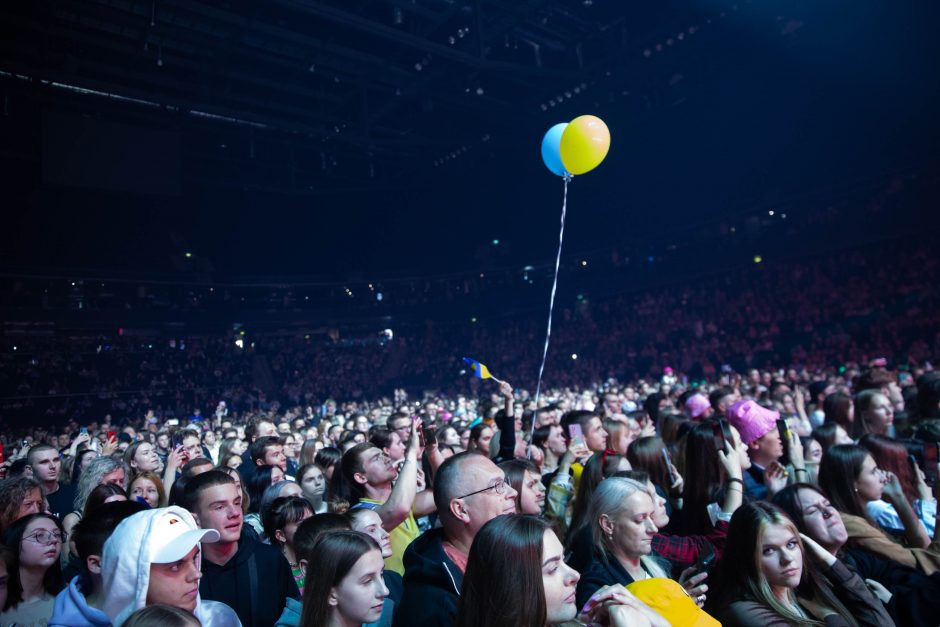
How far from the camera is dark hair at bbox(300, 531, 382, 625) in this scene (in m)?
2.06

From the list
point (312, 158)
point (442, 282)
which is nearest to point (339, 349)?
point (442, 282)

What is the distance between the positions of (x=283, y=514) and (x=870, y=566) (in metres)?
2.60

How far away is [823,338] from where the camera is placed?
53.1 ft

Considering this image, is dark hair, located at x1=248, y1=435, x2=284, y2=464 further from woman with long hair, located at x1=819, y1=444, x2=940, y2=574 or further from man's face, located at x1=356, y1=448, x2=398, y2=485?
woman with long hair, located at x1=819, y1=444, x2=940, y2=574

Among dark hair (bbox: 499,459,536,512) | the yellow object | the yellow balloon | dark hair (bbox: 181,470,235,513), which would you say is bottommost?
the yellow object

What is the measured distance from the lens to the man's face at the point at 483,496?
7.51 feet

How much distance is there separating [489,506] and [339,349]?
23936 mm

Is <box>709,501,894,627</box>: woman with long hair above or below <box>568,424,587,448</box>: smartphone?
below

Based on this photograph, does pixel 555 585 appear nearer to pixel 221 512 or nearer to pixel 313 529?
pixel 313 529

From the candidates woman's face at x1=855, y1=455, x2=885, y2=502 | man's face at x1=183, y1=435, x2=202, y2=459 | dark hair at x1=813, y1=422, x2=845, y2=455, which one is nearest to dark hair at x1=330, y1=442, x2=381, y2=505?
woman's face at x1=855, y1=455, x2=885, y2=502

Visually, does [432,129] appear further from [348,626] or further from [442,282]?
[348,626]

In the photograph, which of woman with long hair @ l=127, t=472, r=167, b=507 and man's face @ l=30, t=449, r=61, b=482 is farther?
man's face @ l=30, t=449, r=61, b=482

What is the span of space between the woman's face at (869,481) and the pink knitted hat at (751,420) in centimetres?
70

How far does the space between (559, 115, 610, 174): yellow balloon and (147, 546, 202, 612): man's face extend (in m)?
5.13
